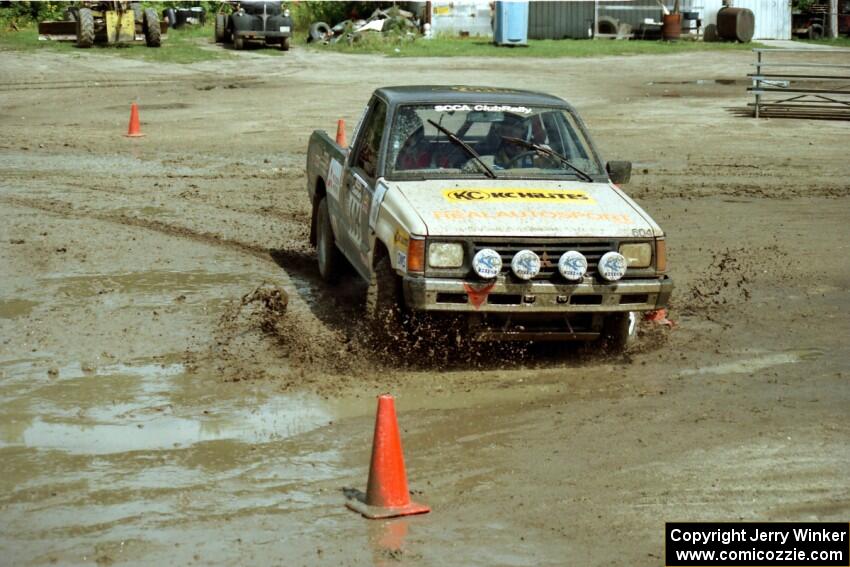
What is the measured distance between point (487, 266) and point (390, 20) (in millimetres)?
34343

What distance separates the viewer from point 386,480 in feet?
19.2

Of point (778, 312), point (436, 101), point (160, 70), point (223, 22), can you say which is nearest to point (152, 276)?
point (436, 101)

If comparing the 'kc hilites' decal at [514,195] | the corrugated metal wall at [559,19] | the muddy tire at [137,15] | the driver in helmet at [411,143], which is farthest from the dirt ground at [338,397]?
the corrugated metal wall at [559,19]

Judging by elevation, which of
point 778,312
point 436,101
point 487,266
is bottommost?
point 778,312

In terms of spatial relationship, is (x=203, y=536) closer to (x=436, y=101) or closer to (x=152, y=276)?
(x=436, y=101)

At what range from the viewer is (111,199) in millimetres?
14570

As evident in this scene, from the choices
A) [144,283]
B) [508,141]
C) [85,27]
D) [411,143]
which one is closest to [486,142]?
[508,141]

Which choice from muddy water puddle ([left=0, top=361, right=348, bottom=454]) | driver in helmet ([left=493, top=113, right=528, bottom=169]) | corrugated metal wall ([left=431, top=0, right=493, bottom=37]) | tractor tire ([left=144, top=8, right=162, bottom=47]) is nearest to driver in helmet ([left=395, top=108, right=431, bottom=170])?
driver in helmet ([left=493, top=113, right=528, bottom=169])

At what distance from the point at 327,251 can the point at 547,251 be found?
10.2ft

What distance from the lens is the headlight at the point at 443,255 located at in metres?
7.97

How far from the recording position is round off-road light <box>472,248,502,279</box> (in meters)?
7.90

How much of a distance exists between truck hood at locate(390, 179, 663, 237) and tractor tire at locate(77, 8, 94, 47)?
27.7 meters

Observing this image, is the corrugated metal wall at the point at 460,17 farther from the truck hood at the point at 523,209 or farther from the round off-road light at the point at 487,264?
the round off-road light at the point at 487,264

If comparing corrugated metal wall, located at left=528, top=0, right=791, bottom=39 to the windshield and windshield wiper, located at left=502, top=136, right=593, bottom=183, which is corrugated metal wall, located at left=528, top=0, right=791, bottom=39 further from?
windshield wiper, located at left=502, top=136, right=593, bottom=183
